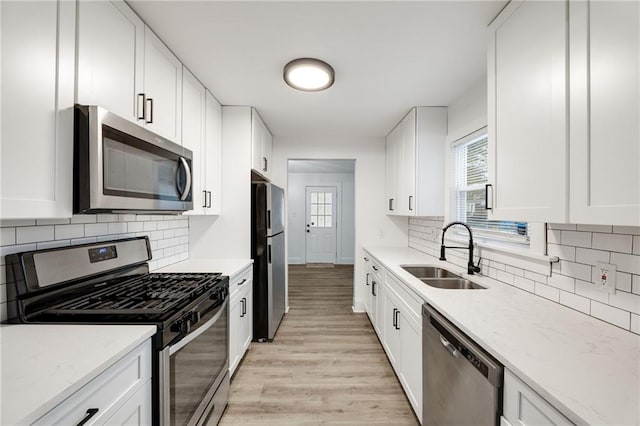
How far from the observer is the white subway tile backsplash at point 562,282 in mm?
1340

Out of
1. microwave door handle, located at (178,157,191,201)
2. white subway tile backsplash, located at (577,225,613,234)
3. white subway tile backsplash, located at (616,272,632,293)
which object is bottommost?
white subway tile backsplash, located at (616,272,632,293)

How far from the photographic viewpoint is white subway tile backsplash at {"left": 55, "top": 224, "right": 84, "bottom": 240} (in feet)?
4.48

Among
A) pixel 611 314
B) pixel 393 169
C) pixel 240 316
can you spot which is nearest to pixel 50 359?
pixel 240 316

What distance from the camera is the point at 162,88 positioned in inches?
66.7

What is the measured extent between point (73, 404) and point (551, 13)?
2049 mm

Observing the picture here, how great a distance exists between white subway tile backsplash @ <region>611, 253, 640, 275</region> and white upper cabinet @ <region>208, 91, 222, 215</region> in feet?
8.24

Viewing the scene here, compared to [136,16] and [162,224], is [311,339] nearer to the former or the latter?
[162,224]

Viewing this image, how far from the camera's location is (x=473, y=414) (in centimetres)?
110

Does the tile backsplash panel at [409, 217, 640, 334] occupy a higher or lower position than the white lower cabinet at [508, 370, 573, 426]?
higher

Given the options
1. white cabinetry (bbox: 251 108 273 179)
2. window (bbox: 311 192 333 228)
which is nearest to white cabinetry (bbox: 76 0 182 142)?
white cabinetry (bbox: 251 108 273 179)

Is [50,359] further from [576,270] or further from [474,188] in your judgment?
[474,188]

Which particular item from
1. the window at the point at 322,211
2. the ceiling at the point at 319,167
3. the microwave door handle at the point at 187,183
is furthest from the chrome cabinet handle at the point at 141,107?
the window at the point at 322,211

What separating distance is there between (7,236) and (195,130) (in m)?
1.30

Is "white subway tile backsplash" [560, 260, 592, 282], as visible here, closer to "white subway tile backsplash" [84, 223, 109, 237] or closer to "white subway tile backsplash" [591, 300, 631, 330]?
"white subway tile backsplash" [591, 300, 631, 330]
